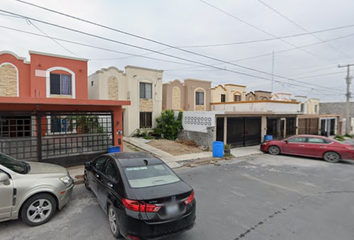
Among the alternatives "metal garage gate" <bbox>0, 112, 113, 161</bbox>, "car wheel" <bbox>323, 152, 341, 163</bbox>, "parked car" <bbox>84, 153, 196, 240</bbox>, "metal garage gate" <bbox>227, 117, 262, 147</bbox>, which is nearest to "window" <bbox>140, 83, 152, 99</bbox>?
"metal garage gate" <bbox>227, 117, 262, 147</bbox>

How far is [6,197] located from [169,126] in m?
13.7

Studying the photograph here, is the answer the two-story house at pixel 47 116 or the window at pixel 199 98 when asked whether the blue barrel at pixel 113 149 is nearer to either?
the two-story house at pixel 47 116

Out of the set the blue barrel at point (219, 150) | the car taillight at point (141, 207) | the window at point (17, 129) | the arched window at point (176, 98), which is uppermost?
the arched window at point (176, 98)

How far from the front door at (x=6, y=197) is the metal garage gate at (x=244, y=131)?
42.8 ft

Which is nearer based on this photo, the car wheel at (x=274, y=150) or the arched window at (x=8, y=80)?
the car wheel at (x=274, y=150)

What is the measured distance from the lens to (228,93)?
90.8 feet

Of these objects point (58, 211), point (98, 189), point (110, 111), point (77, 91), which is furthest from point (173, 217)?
point (77, 91)

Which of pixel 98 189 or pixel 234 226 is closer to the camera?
pixel 234 226

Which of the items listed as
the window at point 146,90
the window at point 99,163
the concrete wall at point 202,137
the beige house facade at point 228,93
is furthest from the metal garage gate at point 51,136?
the beige house facade at point 228,93

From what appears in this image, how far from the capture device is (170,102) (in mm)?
21141

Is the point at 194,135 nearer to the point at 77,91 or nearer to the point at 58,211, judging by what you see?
the point at 77,91

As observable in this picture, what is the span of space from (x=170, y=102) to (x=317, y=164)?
14.3 m

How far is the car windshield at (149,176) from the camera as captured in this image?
3.63 meters

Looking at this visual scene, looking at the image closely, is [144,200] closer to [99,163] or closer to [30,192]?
[99,163]
